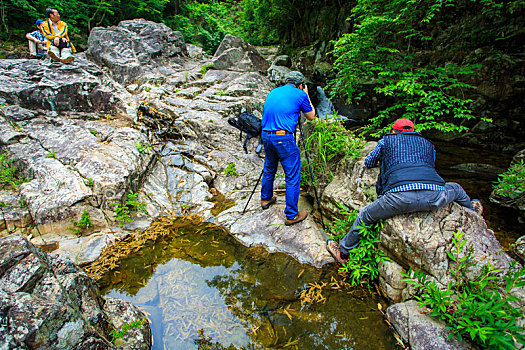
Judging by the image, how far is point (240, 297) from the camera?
9.39 feet

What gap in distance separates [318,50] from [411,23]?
37.7 feet

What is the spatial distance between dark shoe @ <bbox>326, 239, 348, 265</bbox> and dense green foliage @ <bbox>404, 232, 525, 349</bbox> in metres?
0.84

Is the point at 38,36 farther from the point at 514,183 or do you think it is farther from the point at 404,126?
the point at 514,183

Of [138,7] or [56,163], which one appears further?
[138,7]

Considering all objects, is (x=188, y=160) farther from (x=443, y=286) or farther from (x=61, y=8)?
(x=61, y=8)

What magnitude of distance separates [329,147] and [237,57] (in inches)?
382

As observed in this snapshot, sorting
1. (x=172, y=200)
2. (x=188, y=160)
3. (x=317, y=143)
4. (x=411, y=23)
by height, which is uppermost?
(x=411, y=23)

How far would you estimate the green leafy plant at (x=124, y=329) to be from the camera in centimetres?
208

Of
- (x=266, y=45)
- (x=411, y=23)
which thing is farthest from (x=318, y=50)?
(x=411, y=23)

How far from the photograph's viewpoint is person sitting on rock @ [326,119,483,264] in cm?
270

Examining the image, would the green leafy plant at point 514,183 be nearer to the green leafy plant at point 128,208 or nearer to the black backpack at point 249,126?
the black backpack at point 249,126

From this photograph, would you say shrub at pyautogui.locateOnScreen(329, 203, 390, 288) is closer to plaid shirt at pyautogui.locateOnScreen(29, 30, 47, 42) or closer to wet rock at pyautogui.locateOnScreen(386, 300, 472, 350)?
wet rock at pyautogui.locateOnScreen(386, 300, 472, 350)

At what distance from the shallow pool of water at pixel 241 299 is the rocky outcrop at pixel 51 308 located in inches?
17.0

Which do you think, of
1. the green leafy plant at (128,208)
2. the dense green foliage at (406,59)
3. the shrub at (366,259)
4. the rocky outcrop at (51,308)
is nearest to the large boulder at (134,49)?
the green leafy plant at (128,208)
